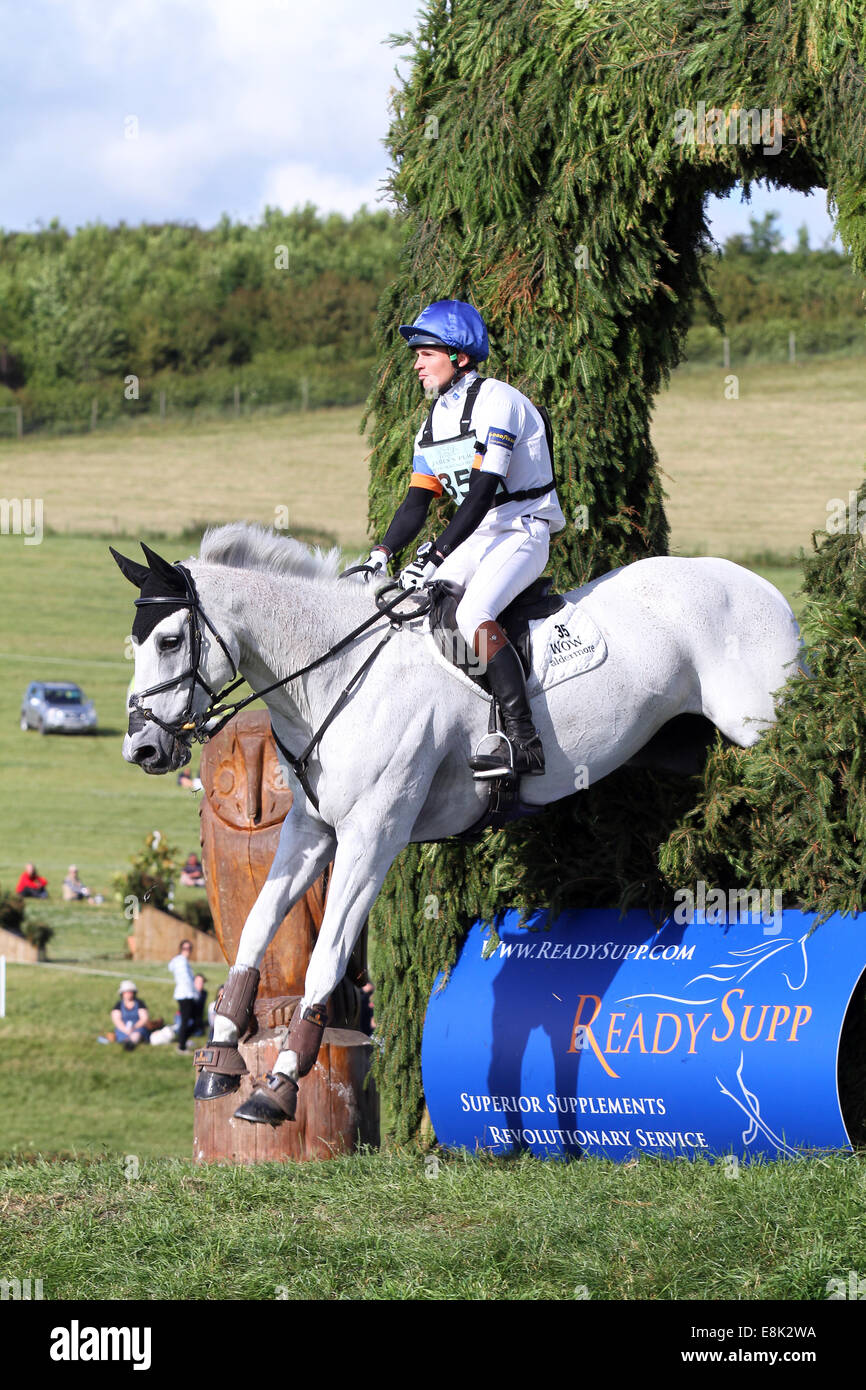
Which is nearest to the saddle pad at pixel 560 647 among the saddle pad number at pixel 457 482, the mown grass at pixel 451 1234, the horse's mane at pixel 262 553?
the horse's mane at pixel 262 553

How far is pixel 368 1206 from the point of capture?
580 centimetres

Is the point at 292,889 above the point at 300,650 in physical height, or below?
below

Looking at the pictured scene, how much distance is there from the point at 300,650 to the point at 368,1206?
6.96ft

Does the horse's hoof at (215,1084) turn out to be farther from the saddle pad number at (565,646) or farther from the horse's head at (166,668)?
the saddle pad number at (565,646)

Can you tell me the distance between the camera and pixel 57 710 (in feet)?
109

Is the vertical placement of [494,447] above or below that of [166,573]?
above

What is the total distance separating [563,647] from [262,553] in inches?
51.6

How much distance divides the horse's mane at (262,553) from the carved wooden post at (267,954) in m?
1.21

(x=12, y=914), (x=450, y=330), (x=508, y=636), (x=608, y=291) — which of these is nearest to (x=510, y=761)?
(x=508, y=636)

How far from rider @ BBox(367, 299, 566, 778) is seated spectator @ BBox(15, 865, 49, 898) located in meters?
18.5

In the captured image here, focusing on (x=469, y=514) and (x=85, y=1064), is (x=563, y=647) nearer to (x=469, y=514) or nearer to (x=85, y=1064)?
(x=469, y=514)

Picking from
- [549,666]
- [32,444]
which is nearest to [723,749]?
[549,666]

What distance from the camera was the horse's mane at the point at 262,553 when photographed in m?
6.44

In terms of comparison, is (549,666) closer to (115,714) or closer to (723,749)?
(723,749)
